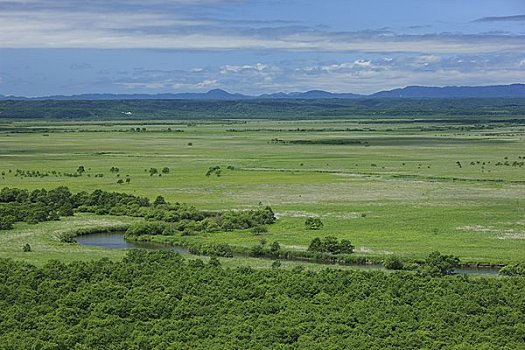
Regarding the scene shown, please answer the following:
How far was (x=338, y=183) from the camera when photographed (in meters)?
78.8

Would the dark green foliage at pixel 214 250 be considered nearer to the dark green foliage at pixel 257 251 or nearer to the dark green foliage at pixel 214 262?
the dark green foliage at pixel 257 251

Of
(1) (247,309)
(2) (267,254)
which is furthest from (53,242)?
(1) (247,309)

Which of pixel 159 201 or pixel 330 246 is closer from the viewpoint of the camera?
pixel 330 246

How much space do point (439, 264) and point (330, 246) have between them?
23.0 feet

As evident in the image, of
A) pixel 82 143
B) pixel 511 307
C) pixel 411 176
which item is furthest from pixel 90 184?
pixel 82 143

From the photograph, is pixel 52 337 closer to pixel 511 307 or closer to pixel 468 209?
pixel 511 307

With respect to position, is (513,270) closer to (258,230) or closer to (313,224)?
(313,224)

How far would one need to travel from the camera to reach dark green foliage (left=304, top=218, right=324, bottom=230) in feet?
177

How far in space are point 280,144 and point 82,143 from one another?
32.4m

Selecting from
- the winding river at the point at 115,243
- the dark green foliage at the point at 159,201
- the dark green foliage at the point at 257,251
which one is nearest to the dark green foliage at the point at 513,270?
the dark green foliage at the point at 257,251

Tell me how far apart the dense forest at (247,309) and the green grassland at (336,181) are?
30.0 ft

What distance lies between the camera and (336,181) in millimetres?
80500

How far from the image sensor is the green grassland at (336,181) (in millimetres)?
50844

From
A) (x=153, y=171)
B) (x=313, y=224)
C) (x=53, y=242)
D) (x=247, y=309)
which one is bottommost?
(x=53, y=242)
